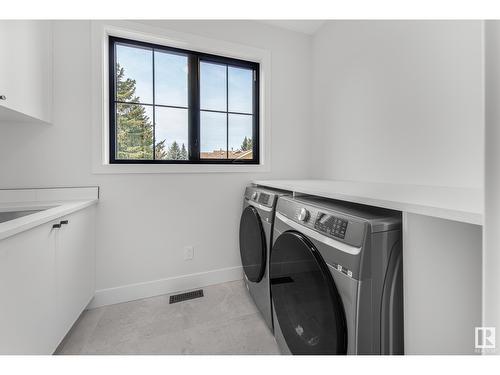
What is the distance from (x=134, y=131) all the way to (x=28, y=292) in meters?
1.28

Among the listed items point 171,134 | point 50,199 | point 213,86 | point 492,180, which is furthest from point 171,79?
point 492,180

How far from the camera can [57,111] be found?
1.51 m

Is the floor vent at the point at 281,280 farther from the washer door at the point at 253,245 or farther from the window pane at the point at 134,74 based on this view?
the window pane at the point at 134,74

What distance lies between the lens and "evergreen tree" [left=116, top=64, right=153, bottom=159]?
5.72ft

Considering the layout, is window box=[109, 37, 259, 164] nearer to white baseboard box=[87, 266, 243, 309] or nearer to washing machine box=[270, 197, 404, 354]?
white baseboard box=[87, 266, 243, 309]

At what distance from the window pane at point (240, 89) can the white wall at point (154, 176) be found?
9.8 inches

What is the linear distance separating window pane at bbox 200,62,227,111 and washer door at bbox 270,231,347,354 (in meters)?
1.49

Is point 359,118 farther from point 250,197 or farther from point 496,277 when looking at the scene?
point 496,277

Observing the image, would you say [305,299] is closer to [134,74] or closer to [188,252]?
[188,252]

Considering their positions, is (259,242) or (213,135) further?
(213,135)

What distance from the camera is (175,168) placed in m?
1.80

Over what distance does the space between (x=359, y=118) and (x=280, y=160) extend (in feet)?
2.60

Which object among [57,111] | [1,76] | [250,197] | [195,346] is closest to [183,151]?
[250,197]

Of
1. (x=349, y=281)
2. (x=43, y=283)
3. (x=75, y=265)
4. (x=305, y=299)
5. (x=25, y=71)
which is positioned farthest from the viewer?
(x=75, y=265)
